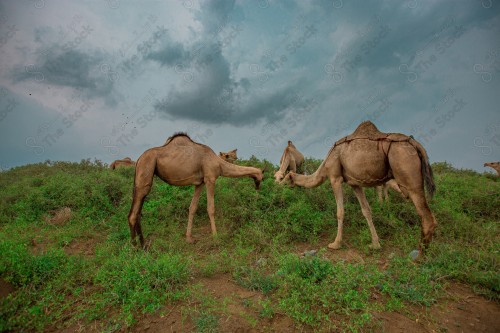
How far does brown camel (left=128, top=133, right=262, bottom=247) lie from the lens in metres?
7.31

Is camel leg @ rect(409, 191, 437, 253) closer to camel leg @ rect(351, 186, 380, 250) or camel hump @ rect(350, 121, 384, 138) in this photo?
camel leg @ rect(351, 186, 380, 250)

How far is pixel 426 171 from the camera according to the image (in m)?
6.12

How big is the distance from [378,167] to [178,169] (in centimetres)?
487

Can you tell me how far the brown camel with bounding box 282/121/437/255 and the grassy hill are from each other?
2.24 feet

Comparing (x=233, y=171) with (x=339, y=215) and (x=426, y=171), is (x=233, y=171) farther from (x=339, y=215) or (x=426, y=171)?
(x=426, y=171)

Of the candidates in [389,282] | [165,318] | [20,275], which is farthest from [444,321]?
[20,275]

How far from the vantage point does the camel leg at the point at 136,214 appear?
7.07 metres

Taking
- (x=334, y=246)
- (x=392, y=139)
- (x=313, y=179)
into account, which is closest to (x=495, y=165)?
(x=313, y=179)

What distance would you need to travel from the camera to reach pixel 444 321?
412 centimetres

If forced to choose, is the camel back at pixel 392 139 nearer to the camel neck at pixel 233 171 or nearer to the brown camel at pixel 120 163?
the camel neck at pixel 233 171

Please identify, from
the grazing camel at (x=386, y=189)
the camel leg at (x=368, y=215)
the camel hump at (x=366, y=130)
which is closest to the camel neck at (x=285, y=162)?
the grazing camel at (x=386, y=189)

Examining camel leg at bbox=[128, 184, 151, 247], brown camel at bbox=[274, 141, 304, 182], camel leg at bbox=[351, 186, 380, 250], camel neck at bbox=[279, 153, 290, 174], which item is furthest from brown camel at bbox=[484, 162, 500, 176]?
camel leg at bbox=[128, 184, 151, 247]

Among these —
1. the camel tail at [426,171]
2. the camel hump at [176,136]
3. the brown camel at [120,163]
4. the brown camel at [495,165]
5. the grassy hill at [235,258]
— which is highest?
the brown camel at [120,163]

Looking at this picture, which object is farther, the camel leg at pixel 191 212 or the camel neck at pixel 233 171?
the camel neck at pixel 233 171
